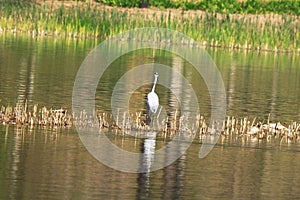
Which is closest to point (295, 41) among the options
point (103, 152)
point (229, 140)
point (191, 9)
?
point (191, 9)

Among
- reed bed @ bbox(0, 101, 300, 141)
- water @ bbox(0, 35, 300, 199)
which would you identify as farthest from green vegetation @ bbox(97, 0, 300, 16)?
reed bed @ bbox(0, 101, 300, 141)

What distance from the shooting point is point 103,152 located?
1842cm

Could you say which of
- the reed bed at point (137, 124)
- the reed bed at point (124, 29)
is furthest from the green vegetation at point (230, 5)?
the reed bed at point (137, 124)

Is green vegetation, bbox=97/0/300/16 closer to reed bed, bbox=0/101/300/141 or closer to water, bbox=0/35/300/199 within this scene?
water, bbox=0/35/300/199

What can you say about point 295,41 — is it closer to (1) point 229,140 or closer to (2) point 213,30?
(2) point 213,30

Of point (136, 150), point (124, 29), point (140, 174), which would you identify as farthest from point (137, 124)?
point (124, 29)

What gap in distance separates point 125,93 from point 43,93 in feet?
9.55

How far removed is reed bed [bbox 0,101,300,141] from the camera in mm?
20891

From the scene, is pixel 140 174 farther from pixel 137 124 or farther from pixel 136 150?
pixel 137 124

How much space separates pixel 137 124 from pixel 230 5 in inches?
1668

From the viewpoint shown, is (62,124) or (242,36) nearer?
(62,124)

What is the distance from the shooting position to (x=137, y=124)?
2164cm

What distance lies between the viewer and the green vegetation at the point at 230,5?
201 feet

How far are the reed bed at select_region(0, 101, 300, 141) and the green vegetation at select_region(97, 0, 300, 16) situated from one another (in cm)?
3861
